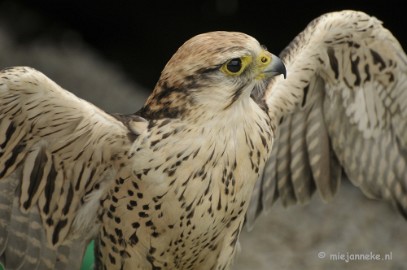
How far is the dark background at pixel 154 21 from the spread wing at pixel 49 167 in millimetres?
4292

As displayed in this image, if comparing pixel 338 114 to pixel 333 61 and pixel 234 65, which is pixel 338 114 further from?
pixel 234 65

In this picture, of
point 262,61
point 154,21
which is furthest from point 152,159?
point 154,21

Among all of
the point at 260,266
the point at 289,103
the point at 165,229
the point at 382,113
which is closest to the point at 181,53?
the point at 165,229

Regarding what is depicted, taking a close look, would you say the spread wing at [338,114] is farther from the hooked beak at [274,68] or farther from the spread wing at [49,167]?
the spread wing at [49,167]

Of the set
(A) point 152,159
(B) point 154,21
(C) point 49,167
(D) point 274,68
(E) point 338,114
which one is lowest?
(B) point 154,21

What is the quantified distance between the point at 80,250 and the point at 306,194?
1.31 metres

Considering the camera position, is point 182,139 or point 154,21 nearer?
point 182,139

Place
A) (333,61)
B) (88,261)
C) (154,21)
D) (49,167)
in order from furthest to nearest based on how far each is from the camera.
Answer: (154,21), (88,261), (333,61), (49,167)

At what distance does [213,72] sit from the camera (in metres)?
3.42

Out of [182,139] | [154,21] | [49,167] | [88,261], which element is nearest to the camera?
[182,139]

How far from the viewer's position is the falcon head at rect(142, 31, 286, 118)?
341 centimetres

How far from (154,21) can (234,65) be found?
17.4 feet

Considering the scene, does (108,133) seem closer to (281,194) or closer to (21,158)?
(21,158)

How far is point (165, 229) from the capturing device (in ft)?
12.4
